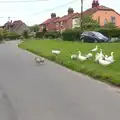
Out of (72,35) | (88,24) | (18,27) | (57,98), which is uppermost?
(57,98)

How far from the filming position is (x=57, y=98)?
36.0 feet

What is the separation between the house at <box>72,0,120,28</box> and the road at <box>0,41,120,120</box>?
70639 millimetres

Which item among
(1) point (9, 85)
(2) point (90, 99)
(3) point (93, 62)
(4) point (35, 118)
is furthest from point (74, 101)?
(3) point (93, 62)

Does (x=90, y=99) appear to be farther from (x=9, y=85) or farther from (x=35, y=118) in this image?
(x=9, y=85)

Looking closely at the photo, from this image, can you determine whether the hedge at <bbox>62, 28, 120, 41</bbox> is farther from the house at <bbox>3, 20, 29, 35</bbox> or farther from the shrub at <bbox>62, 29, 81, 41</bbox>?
the house at <bbox>3, 20, 29, 35</bbox>

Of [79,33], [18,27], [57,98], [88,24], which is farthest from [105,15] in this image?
[57,98]

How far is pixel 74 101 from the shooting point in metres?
10.4

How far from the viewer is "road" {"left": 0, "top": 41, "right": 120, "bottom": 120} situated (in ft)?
28.9

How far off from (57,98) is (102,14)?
78862mm

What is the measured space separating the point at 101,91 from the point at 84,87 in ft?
3.38

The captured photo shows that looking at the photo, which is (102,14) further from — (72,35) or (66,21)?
(72,35)

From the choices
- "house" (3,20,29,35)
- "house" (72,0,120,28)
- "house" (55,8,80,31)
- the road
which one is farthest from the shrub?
"house" (3,20,29,35)

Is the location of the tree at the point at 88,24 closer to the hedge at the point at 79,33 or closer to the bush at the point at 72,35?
the bush at the point at 72,35

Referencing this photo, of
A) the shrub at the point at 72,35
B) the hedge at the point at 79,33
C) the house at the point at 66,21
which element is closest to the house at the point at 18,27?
the house at the point at 66,21
